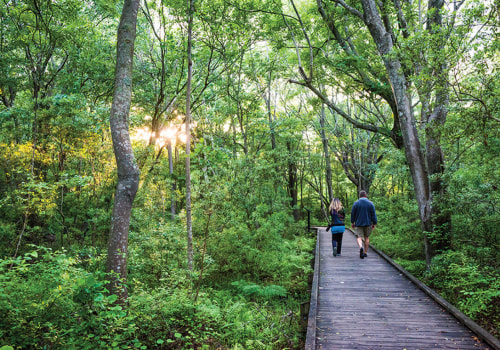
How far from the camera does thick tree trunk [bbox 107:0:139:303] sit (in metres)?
5.02

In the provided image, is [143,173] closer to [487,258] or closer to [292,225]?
[292,225]

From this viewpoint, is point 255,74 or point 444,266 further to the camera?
point 255,74

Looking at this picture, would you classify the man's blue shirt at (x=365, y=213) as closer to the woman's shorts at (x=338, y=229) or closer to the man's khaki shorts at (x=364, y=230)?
the man's khaki shorts at (x=364, y=230)

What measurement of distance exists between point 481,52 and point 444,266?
476cm

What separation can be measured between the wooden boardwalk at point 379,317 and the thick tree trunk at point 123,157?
365cm

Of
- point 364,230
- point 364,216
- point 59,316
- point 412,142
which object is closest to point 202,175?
point 364,216

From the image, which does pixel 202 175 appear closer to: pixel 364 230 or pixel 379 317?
pixel 364 230

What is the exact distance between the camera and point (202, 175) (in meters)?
10.6

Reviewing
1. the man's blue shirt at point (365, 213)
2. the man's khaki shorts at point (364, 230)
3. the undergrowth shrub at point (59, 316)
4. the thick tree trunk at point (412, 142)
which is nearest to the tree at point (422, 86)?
the thick tree trunk at point (412, 142)

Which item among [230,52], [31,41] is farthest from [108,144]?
[230,52]

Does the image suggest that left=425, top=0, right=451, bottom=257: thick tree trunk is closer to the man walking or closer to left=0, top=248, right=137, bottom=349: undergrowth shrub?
the man walking

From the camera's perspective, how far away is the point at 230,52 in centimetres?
1175

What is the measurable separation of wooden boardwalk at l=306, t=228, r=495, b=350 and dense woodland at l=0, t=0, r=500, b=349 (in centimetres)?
72

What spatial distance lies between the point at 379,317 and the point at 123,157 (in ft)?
18.4
